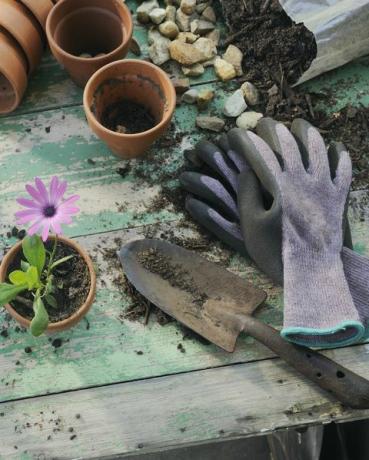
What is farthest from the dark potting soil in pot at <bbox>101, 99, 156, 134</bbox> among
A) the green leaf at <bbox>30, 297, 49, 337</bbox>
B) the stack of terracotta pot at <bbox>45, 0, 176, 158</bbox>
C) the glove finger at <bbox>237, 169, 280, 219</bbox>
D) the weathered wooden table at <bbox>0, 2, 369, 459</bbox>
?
the green leaf at <bbox>30, 297, 49, 337</bbox>

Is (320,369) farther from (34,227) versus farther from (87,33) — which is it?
(87,33)

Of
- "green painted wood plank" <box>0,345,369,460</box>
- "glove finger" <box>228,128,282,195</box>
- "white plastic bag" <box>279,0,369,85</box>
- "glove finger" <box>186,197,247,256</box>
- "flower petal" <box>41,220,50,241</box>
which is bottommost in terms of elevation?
"green painted wood plank" <box>0,345,369,460</box>

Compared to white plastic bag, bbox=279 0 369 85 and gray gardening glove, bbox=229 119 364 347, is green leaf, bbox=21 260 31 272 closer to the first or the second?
gray gardening glove, bbox=229 119 364 347

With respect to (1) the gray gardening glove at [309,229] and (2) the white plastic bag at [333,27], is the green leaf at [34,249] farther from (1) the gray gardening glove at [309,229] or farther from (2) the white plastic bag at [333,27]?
(2) the white plastic bag at [333,27]

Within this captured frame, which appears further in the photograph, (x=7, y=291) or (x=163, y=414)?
(x=163, y=414)

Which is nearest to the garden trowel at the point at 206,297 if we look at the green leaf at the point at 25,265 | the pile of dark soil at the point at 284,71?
the green leaf at the point at 25,265

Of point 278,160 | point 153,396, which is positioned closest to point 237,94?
point 278,160

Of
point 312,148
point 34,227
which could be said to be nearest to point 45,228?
point 34,227
